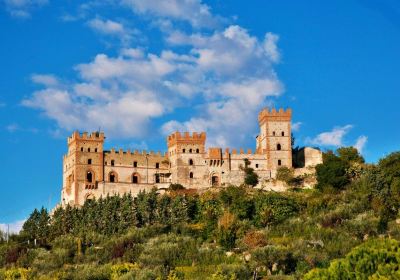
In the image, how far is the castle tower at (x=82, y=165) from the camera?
80750mm

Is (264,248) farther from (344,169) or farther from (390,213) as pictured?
(344,169)

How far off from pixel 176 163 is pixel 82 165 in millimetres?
9890

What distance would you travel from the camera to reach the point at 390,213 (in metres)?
63.6

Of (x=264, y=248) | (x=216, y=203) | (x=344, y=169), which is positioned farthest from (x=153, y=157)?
(x=264, y=248)

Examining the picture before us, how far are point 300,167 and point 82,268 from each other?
36795 millimetres

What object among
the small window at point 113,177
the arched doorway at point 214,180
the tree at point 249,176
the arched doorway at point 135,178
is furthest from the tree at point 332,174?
the small window at point 113,177

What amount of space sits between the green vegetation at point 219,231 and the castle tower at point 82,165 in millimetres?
6545

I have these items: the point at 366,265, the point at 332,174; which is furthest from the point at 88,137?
the point at 366,265

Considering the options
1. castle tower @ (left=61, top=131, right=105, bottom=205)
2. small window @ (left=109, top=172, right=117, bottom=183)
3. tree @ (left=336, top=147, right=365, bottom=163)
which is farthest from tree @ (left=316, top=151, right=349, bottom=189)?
castle tower @ (left=61, top=131, right=105, bottom=205)

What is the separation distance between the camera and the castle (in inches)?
3231

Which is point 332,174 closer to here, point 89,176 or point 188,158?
point 188,158

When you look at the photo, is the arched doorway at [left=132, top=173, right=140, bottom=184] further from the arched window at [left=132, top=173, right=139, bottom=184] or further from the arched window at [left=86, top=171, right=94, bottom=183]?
the arched window at [left=86, top=171, right=94, bottom=183]

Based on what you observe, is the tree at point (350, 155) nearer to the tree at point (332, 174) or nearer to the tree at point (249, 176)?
the tree at point (332, 174)

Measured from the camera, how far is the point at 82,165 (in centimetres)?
8206
